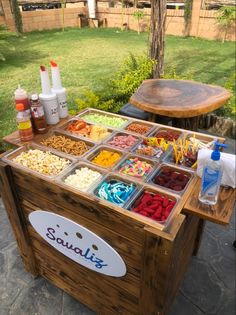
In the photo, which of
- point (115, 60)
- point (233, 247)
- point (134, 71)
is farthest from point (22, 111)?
point (115, 60)

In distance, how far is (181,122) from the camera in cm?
399

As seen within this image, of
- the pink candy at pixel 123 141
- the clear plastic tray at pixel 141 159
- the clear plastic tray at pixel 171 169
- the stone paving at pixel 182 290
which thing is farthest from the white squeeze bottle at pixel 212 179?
the stone paving at pixel 182 290

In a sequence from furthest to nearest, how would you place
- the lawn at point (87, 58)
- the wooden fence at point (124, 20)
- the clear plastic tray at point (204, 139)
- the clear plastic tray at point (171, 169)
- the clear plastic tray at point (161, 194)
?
the wooden fence at point (124, 20)
the lawn at point (87, 58)
the clear plastic tray at point (204, 139)
the clear plastic tray at point (171, 169)
the clear plastic tray at point (161, 194)

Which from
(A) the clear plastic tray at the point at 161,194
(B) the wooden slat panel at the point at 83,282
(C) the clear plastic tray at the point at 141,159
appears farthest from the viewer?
(B) the wooden slat panel at the point at 83,282

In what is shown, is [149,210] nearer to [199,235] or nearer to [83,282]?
[83,282]

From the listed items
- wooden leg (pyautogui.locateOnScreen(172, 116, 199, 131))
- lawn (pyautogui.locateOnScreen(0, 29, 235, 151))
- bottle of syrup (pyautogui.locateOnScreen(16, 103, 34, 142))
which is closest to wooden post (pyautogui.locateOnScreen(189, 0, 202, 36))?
lawn (pyautogui.locateOnScreen(0, 29, 235, 151))

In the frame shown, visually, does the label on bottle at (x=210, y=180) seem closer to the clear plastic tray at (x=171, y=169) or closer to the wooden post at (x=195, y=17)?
the clear plastic tray at (x=171, y=169)

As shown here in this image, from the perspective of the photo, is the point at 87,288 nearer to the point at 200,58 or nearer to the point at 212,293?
the point at 212,293

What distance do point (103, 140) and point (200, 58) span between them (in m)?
10.8

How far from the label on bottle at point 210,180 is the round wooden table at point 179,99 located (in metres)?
1.77

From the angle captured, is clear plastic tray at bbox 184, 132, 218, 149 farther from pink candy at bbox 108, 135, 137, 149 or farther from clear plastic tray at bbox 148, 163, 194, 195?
pink candy at bbox 108, 135, 137, 149

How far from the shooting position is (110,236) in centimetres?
174

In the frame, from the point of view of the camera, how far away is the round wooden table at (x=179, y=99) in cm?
324

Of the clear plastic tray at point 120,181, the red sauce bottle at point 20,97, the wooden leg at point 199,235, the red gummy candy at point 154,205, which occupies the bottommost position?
the wooden leg at point 199,235
